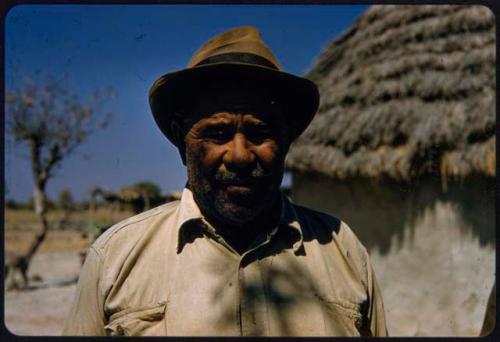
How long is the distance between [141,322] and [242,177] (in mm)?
512

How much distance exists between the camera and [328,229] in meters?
1.94

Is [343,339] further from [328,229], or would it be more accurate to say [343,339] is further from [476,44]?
[476,44]

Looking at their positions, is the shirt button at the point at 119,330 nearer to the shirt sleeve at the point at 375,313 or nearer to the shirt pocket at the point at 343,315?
the shirt pocket at the point at 343,315

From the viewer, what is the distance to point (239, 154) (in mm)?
1696

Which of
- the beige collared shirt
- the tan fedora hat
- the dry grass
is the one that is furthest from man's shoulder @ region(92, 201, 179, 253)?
the dry grass

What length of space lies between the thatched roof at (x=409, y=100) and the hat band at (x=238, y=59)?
11.6 ft

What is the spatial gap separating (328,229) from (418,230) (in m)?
3.62

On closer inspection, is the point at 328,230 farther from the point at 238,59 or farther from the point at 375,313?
the point at 238,59

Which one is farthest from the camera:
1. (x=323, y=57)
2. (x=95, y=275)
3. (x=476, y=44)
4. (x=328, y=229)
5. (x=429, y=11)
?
(x=323, y=57)

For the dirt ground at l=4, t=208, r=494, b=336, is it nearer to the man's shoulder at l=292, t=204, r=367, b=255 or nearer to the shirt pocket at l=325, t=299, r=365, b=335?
the man's shoulder at l=292, t=204, r=367, b=255

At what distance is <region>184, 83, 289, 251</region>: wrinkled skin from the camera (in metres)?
1.73

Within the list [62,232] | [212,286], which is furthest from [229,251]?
→ [62,232]

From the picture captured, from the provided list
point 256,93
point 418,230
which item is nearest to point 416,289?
point 418,230

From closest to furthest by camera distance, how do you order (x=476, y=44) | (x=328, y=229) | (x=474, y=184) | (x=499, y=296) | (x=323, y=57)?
(x=328, y=229), (x=499, y=296), (x=474, y=184), (x=476, y=44), (x=323, y=57)
